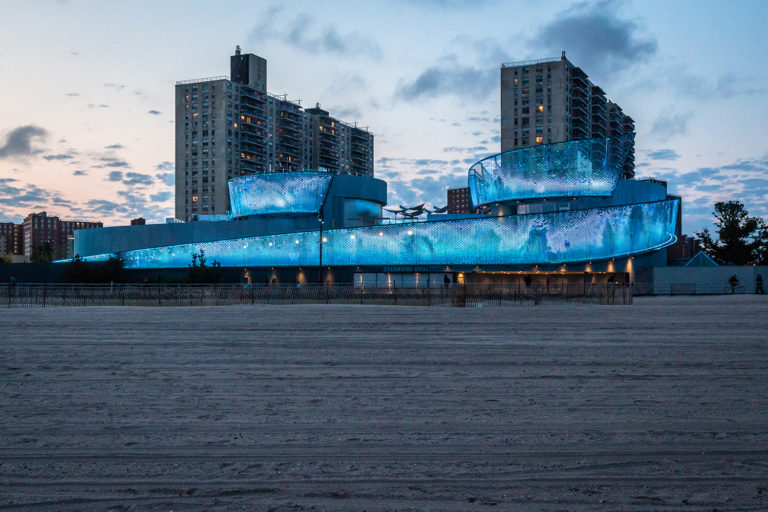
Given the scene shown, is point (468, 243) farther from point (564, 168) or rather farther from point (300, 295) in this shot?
point (300, 295)

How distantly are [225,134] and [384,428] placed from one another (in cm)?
13267

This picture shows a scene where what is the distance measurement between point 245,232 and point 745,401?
73.9 m

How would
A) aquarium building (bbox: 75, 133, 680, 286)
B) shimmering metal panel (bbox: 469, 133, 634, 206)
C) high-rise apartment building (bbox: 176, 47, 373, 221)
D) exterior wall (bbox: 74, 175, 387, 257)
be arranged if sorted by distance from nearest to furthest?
aquarium building (bbox: 75, 133, 680, 286), shimmering metal panel (bbox: 469, 133, 634, 206), exterior wall (bbox: 74, 175, 387, 257), high-rise apartment building (bbox: 176, 47, 373, 221)

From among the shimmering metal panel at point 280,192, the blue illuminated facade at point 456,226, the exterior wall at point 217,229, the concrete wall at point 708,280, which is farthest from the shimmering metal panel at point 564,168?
the shimmering metal panel at point 280,192

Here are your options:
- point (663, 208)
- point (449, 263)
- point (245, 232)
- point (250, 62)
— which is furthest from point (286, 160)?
point (663, 208)

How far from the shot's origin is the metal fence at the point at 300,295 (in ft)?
96.2

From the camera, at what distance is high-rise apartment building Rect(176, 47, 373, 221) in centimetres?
13100

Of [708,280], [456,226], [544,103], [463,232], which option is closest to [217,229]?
[456,226]

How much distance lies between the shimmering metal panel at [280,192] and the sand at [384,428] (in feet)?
229

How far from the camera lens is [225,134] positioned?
130m

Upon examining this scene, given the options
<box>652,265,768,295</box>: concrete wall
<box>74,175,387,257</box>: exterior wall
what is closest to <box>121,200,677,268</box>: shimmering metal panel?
<box>74,175,387,257</box>: exterior wall

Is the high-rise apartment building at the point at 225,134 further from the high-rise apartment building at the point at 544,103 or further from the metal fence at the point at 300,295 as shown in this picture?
the metal fence at the point at 300,295

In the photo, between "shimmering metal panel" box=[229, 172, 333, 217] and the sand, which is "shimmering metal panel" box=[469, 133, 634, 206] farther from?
the sand

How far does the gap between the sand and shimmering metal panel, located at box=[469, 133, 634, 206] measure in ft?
191
